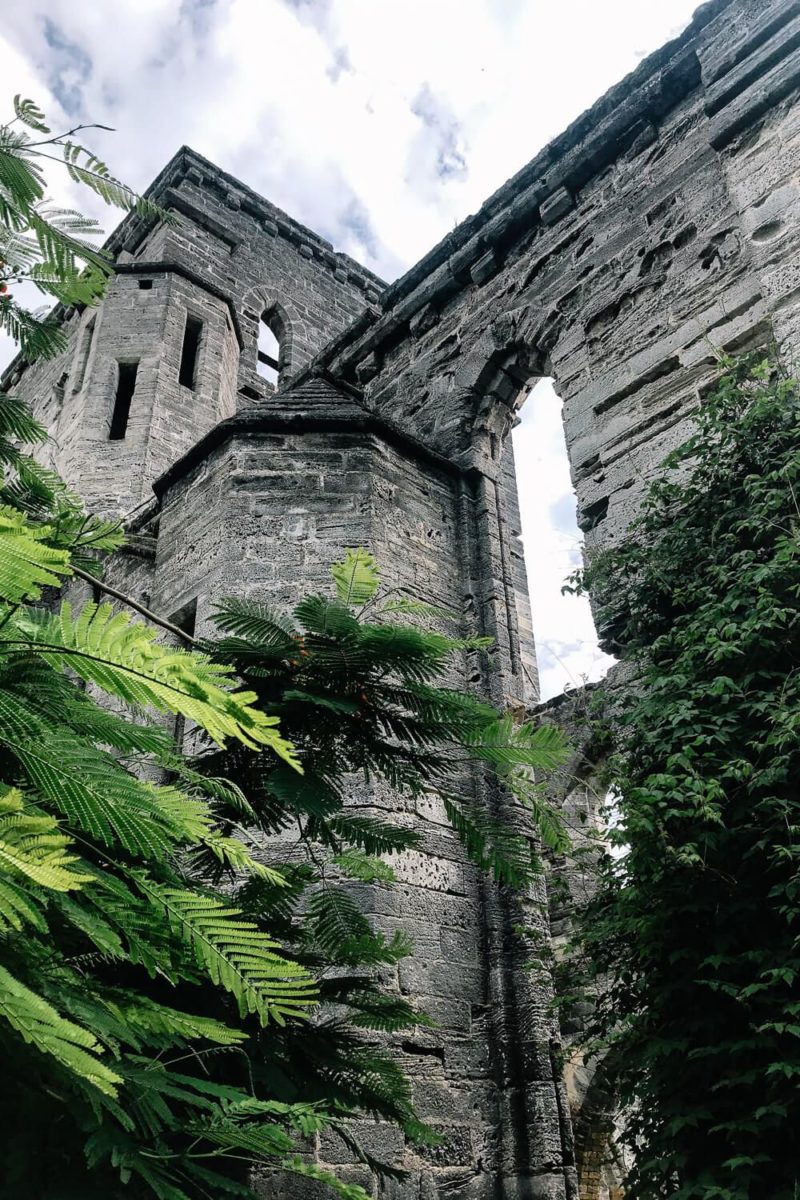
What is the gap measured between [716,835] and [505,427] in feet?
14.1

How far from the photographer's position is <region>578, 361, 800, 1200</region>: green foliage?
2.94 meters

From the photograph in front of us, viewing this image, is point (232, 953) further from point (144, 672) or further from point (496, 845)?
point (496, 845)

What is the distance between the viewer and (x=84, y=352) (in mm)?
12297

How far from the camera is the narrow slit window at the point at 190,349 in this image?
38.7 ft

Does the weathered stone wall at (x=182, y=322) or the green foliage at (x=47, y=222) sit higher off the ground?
the weathered stone wall at (x=182, y=322)

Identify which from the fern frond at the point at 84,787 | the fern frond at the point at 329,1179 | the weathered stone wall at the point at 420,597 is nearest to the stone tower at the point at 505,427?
the weathered stone wall at the point at 420,597

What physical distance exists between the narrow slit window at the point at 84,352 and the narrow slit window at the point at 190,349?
1.21 m

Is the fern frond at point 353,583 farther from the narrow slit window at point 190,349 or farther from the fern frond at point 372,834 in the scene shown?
the narrow slit window at point 190,349

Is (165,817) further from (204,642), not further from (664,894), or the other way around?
(664,894)

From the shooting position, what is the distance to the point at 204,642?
2014mm

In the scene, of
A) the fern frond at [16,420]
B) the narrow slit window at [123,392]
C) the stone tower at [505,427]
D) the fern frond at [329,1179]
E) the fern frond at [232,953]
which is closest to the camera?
the fern frond at [232,953]

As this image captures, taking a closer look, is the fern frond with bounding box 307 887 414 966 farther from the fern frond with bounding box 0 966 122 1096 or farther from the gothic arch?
the gothic arch

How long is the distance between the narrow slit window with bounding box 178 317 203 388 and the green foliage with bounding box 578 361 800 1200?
28.7 feet

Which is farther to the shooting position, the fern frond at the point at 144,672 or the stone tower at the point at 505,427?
the stone tower at the point at 505,427
